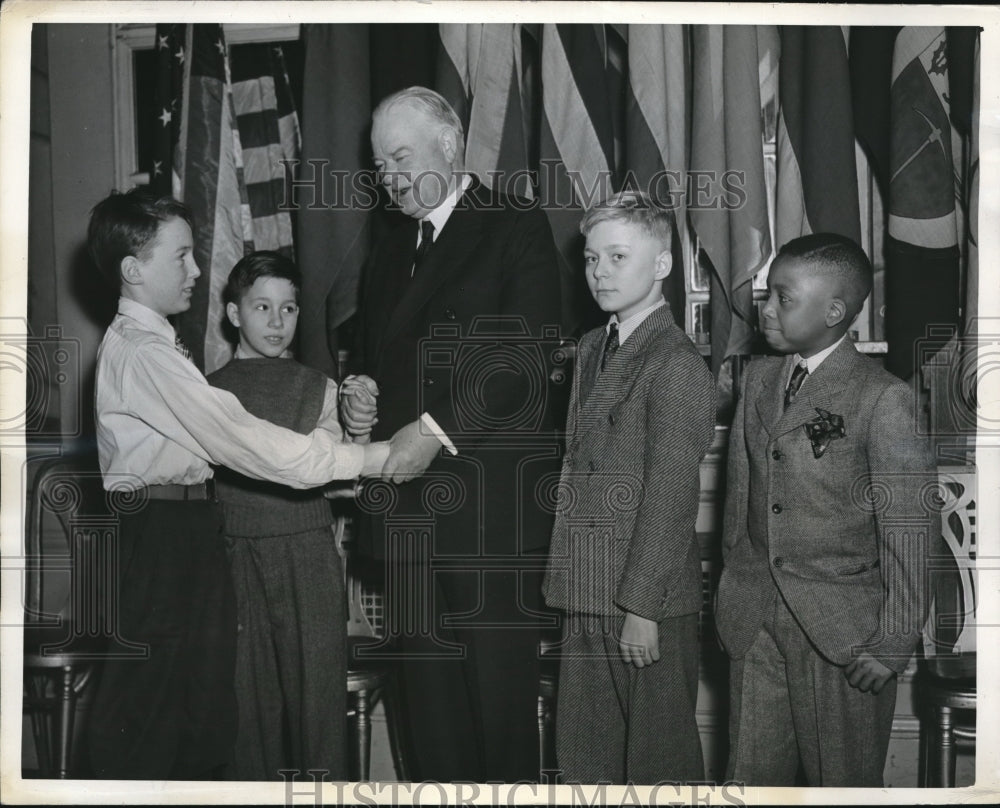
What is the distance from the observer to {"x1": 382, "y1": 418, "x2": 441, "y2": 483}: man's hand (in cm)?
253

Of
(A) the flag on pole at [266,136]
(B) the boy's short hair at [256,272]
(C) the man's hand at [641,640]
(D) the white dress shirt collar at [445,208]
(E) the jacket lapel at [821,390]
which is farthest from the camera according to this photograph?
(A) the flag on pole at [266,136]

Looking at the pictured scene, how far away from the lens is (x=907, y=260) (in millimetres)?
2840

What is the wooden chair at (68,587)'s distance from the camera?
2.58 metres

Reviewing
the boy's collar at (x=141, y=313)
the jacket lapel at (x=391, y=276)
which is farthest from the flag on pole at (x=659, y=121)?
the boy's collar at (x=141, y=313)

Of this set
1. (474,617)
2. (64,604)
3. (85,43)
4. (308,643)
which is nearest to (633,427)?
(474,617)

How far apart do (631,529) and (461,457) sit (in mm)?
494

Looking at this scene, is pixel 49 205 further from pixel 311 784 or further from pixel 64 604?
pixel 311 784

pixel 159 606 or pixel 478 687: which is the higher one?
pixel 159 606

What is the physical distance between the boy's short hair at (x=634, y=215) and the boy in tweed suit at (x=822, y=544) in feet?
1.01

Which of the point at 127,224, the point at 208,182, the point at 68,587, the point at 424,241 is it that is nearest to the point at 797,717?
the point at 424,241

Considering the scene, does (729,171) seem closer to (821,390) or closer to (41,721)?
(821,390)

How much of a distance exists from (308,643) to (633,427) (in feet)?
3.51

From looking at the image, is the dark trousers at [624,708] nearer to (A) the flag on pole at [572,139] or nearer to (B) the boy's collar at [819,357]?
(B) the boy's collar at [819,357]

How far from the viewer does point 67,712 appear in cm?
275
